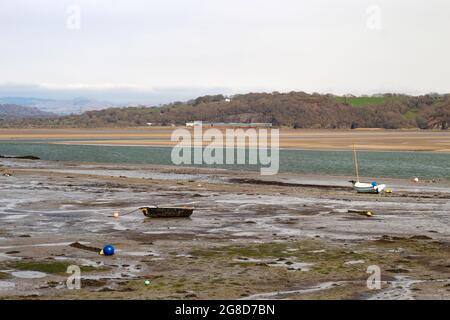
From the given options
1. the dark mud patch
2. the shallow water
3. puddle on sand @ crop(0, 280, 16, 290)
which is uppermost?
puddle on sand @ crop(0, 280, 16, 290)

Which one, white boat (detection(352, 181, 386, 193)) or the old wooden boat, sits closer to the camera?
the old wooden boat

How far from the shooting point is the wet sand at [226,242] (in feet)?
61.7

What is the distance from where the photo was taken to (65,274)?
2023 cm

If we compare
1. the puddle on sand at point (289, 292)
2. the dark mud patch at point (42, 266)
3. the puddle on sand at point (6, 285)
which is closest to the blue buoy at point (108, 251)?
the dark mud patch at point (42, 266)

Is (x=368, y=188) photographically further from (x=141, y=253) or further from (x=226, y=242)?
(x=141, y=253)

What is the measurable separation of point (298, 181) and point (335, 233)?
82.8 feet

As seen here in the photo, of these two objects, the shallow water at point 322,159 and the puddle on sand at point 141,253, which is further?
the shallow water at point 322,159

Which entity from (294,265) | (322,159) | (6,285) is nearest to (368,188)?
(294,265)

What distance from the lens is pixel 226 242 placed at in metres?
26.1

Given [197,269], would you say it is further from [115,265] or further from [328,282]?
[328,282]

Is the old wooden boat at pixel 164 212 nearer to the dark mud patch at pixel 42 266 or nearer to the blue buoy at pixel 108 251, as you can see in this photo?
the blue buoy at pixel 108 251

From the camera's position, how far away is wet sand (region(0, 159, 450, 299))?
61.7ft

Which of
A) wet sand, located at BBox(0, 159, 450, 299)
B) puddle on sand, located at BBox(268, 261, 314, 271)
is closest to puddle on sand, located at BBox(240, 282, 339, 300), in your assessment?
wet sand, located at BBox(0, 159, 450, 299)

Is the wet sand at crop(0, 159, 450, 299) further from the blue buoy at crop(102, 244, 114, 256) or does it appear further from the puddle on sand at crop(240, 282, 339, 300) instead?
the blue buoy at crop(102, 244, 114, 256)
